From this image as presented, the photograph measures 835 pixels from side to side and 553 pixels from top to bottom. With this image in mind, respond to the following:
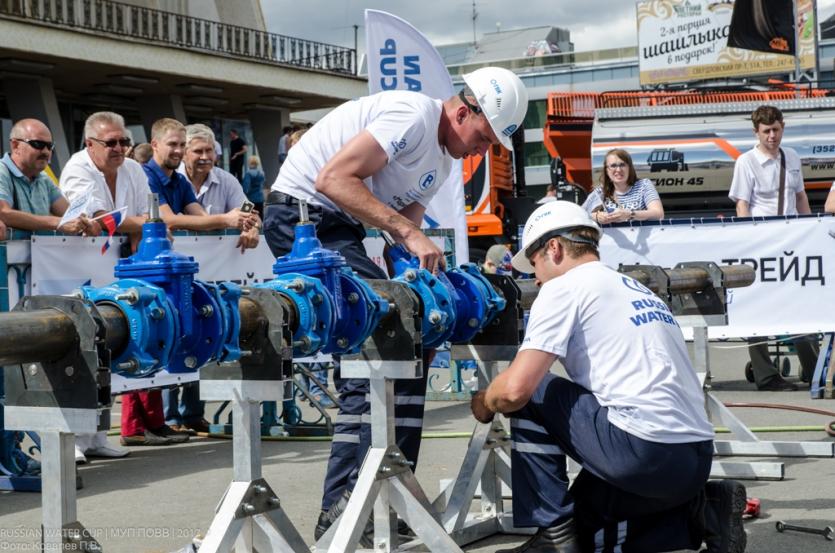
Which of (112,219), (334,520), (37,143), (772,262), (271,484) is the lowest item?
(271,484)

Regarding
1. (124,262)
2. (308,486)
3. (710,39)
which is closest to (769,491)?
(308,486)

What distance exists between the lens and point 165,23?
89.2ft

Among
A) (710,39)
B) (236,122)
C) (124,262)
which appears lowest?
(124,262)

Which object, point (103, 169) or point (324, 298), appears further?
point (103, 169)

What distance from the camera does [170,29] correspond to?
89.9 feet

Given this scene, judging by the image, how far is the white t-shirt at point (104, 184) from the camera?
24.7 ft

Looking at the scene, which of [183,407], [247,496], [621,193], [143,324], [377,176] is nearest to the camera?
[143,324]

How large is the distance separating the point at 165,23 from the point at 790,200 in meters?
19.8

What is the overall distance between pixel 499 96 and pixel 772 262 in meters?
5.31

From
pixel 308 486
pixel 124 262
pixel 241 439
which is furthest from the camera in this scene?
pixel 308 486

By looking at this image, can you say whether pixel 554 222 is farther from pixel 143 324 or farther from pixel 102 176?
pixel 102 176

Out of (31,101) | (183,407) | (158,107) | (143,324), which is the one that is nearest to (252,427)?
(143,324)

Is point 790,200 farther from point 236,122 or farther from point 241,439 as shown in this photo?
point 236,122

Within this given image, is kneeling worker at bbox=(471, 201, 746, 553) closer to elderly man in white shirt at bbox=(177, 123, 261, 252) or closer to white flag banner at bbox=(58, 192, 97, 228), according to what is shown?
white flag banner at bbox=(58, 192, 97, 228)
